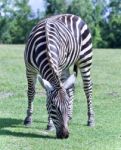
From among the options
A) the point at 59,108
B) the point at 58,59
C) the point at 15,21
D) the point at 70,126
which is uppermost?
the point at 58,59

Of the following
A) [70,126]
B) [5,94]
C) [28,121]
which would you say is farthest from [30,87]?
[5,94]

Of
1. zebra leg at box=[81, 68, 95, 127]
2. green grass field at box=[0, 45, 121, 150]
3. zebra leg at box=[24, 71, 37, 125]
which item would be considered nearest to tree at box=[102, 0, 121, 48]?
green grass field at box=[0, 45, 121, 150]

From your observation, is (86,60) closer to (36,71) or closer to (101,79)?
(36,71)

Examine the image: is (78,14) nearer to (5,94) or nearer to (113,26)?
(113,26)

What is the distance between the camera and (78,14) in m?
80.4

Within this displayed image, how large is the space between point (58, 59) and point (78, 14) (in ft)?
239

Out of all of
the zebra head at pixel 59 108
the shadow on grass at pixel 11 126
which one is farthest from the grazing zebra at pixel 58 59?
the shadow on grass at pixel 11 126

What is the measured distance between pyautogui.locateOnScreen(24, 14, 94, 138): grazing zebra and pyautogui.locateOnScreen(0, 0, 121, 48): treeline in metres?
61.7

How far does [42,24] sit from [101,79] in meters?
10.1

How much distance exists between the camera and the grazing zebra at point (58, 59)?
24.2 feet

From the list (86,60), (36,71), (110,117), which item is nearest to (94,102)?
(110,117)

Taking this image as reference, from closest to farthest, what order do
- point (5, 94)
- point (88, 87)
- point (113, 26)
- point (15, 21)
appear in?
point (88, 87), point (5, 94), point (113, 26), point (15, 21)

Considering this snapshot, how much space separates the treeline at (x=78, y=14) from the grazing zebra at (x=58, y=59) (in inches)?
2429

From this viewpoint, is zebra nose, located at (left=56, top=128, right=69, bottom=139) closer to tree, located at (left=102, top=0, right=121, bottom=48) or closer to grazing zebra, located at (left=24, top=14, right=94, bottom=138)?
grazing zebra, located at (left=24, top=14, right=94, bottom=138)
